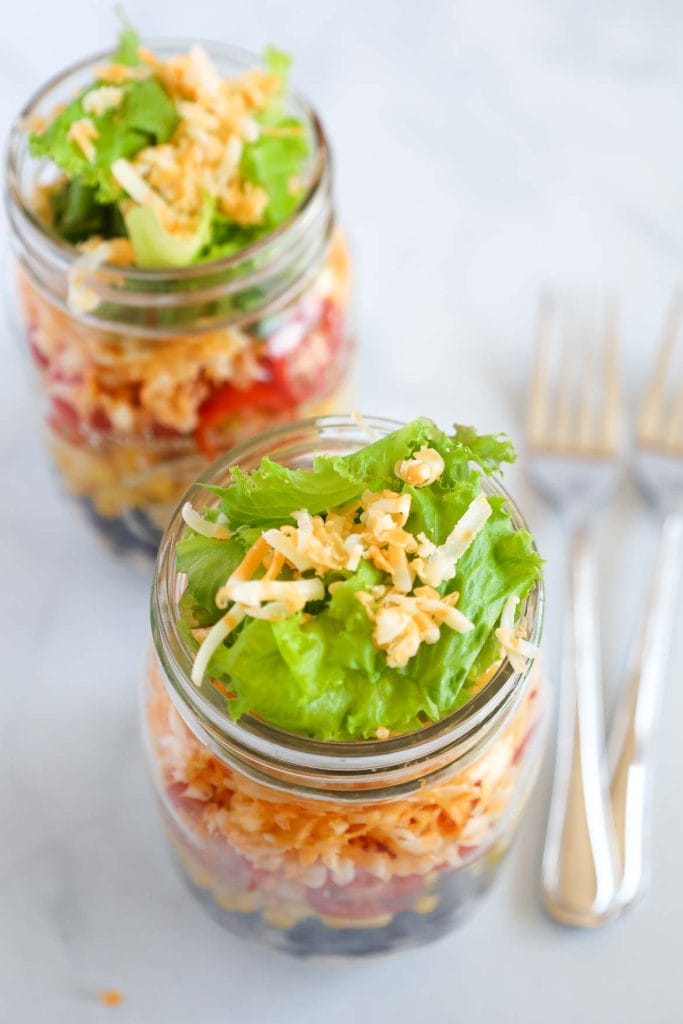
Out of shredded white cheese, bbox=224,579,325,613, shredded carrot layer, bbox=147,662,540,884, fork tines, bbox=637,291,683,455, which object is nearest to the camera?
shredded white cheese, bbox=224,579,325,613

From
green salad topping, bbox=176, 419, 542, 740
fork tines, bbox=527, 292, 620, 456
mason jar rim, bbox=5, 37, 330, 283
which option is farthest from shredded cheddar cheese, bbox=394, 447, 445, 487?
fork tines, bbox=527, 292, 620, 456

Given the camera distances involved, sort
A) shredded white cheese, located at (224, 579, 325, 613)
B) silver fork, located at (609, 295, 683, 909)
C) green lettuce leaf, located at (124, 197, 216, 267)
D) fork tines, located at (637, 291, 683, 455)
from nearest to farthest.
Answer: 1. shredded white cheese, located at (224, 579, 325, 613)
2. green lettuce leaf, located at (124, 197, 216, 267)
3. silver fork, located at (609, 295, 683, 909)
4. fork tines, located at (637, 291, 683, 455)

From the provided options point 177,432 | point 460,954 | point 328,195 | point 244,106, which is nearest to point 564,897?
point 460,954

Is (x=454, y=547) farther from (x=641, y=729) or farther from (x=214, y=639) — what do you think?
(x=641, y=729)

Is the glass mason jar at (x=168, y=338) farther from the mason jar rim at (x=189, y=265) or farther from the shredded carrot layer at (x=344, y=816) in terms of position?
the shredded carrot layer at (x=344, y=816)

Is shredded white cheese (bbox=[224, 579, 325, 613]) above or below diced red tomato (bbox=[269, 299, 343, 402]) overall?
above

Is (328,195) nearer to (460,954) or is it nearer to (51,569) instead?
(51,569)

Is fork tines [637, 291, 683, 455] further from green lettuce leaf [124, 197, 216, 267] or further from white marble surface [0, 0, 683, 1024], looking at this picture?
green lettuce leaf [124, 197, 216, 267]
